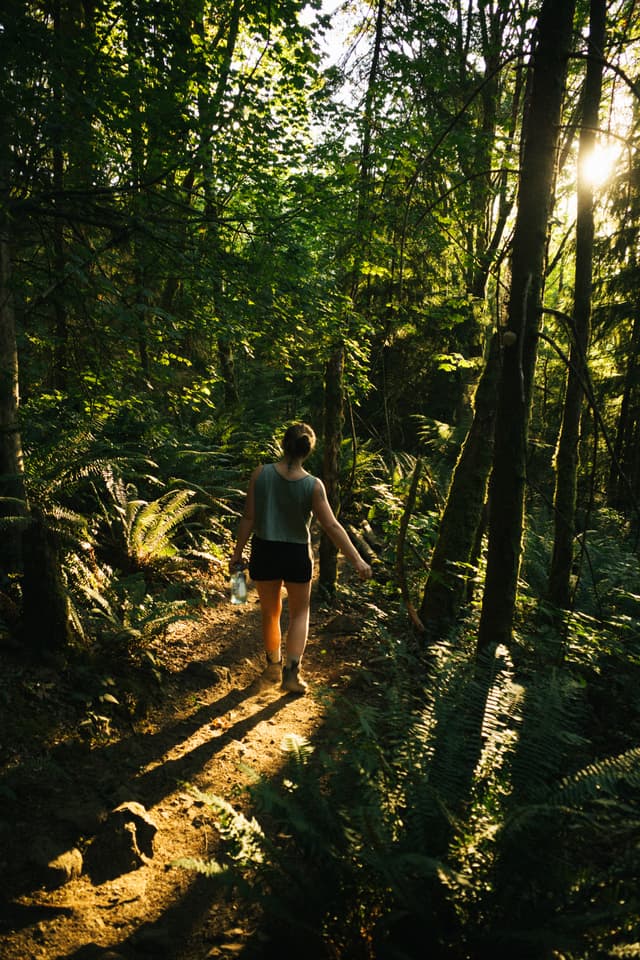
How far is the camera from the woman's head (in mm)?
4258

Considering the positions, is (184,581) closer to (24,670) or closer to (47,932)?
(24,670)

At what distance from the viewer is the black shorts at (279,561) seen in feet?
14.1

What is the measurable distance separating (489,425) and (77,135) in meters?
4.21

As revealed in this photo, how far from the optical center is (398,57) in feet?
24.5

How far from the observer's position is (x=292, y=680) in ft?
14.6

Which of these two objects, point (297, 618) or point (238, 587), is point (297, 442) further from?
point (297, 618)

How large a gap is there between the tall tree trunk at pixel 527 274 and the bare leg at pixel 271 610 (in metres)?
1.85

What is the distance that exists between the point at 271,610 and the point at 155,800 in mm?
1715

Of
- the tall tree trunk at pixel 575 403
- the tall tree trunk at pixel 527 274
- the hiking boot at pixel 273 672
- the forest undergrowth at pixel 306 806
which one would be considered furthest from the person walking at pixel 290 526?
the tall tree trunk at pixel 575 403

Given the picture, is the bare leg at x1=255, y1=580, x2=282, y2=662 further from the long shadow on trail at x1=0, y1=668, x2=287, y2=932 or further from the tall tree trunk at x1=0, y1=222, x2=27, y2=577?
the tall tree trunk at x1=0, y1=222, x2=27, y2=577

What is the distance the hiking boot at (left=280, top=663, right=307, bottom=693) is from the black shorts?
0.75 meters

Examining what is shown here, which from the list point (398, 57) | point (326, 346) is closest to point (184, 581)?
point (326, 346)

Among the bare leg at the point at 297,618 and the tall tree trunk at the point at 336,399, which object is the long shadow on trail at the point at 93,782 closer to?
the bare leg at the point at 297,618

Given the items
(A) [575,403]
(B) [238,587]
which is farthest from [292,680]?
(A) [575,403]
